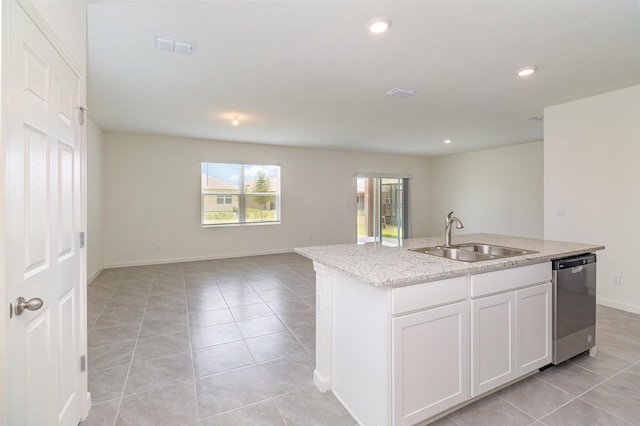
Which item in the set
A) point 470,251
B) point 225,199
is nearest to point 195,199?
point 225,199

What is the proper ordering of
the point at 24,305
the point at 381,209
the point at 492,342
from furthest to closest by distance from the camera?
1. the point at 381,209
2. the point at 492,342
3. the point at 24,305

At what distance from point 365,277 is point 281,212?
572 cm

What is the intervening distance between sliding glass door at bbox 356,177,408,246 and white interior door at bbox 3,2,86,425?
7.23 metres

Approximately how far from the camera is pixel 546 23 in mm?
2178

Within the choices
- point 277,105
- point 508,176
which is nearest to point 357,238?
point 508,176

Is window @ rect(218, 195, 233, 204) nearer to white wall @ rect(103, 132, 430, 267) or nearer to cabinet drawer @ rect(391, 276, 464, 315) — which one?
white wall @ rect(103, 132, 430, 267)

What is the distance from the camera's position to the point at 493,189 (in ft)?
24.7

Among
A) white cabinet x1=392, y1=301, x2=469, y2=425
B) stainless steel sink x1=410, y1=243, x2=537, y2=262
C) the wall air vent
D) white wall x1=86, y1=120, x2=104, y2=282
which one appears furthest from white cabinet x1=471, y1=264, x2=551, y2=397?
white wall x1=86, y1=120, x2=104, y2=282

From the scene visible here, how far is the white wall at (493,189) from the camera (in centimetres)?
671

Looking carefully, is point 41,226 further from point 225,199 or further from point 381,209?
point 381,209

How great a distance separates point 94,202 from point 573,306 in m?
6.31

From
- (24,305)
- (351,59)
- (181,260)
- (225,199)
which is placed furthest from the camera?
(225,199)

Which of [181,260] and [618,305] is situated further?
[181,260]

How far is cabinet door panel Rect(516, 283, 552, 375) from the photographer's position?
2.04m
